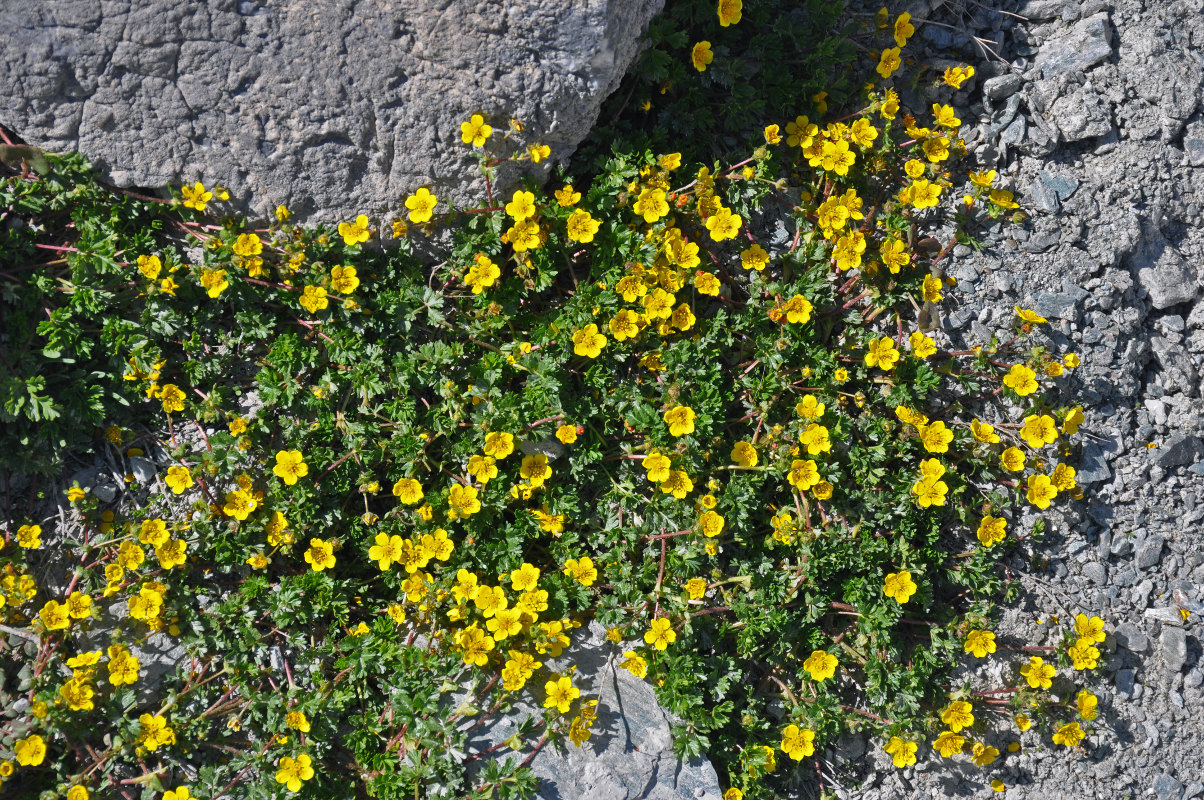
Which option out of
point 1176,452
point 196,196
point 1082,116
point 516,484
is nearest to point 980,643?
point 1176,452

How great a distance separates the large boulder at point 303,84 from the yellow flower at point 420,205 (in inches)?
4.8

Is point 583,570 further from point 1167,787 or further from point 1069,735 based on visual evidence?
point 1167,787

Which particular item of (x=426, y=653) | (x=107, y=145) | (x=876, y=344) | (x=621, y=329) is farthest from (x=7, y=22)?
(x=876, y=344)

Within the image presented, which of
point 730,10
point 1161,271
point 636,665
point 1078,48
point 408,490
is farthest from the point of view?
point 1078,48

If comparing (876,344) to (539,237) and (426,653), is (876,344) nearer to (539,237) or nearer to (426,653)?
(539,237)

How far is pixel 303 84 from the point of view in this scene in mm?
4316

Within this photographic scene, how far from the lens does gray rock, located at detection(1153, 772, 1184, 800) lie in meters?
4.64

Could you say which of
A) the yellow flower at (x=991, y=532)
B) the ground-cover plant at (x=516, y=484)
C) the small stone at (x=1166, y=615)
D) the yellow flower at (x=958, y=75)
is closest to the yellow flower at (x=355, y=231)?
the ground-cover plant at (x=516, y=484)

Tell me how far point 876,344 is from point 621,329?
1382 mm

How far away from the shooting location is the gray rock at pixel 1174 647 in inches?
183

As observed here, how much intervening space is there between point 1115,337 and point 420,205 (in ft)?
12.8

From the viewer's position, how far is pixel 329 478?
454 centimetres

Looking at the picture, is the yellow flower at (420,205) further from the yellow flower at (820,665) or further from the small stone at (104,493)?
the yellow flower at (820,665)

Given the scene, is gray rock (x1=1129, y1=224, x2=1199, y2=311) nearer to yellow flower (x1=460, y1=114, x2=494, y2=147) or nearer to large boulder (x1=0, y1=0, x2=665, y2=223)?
large boulder (x1=0, y1=0, x2=665, y2=223)
